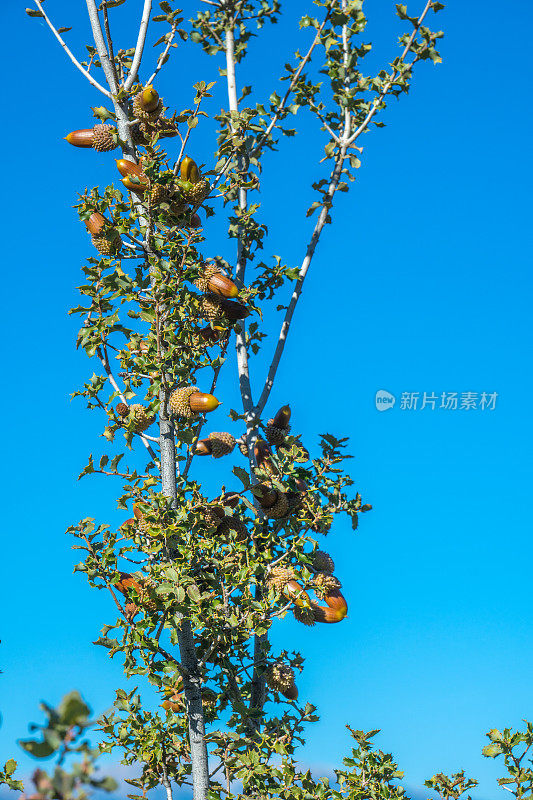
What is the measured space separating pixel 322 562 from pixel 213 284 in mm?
1859

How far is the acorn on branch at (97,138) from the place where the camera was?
16.3 feet

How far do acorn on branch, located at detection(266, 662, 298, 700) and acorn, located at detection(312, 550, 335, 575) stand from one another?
0.64 meters

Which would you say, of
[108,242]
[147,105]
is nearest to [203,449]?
[108,242]

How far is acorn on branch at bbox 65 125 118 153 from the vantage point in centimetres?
497

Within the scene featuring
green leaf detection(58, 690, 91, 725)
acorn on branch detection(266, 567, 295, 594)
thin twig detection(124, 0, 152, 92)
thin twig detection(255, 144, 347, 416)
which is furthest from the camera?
thin twig detection(255, 144, 347, 416)

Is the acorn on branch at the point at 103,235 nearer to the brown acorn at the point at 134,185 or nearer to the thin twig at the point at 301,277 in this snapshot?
the brown acorn at the point at 134,185

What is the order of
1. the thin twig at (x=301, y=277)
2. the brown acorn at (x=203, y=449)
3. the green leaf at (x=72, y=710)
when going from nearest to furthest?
the green leaf at (x=72, y=710) < the brown acorn at (x=203, y=449) < the thin twig at (x=301, y=277)

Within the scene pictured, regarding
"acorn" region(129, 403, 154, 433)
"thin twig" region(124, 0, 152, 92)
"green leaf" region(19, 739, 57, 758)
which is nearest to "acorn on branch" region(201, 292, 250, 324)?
"acorn" region(129, 403, 154, 433)

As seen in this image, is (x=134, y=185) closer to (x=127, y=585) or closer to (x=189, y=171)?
(x=189, y=171)

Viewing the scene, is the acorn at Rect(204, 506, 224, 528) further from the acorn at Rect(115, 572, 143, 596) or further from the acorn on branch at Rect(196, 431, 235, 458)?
the acorn at Rect(115, 572, 143, 596)

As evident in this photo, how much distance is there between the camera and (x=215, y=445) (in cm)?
503

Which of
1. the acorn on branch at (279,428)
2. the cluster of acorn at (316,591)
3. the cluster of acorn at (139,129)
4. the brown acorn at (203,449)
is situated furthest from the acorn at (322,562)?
the cluster of acorn at (139,129)

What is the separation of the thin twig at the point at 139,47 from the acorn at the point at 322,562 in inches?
127

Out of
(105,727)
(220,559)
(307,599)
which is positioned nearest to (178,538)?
(220,559)
